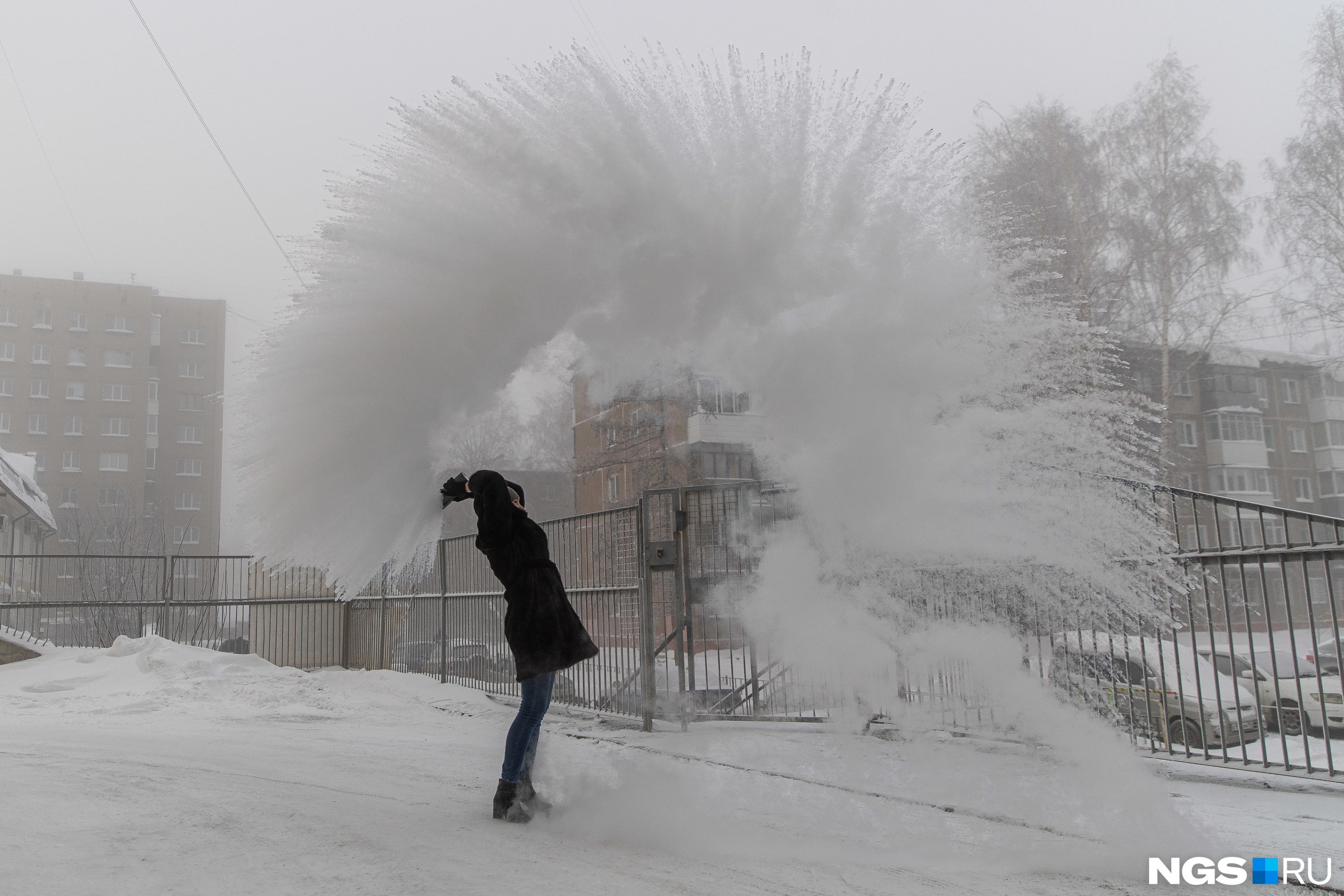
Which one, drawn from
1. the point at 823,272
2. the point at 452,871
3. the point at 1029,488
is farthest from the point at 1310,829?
the point at 452,871

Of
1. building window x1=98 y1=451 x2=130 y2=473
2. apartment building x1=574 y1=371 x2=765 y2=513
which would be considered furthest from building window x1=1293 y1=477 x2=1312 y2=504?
building window x1=98 y1=451 x2=130 y2=473

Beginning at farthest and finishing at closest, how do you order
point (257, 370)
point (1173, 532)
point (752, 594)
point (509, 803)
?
point (752, 594)
point (1173, 532)
point (257, 370)
point (509, 803)

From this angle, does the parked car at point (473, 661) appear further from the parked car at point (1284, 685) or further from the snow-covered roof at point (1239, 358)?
the snow-covered roof at point (1239, 358)

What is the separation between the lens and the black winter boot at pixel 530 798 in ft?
13.3

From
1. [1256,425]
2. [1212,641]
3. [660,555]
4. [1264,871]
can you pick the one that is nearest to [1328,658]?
[1212,641]

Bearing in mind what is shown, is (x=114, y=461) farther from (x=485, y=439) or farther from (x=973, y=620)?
(x=973, y=620)

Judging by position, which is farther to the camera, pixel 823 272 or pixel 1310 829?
pixel 823 272

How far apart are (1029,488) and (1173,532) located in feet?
5.45

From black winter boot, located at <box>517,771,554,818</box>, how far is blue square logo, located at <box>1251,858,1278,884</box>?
9.50ft

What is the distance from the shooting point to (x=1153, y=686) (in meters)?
6.07

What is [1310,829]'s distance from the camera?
4086 mm

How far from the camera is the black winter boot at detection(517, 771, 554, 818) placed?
404 cm

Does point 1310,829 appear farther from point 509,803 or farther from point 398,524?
point 398,524

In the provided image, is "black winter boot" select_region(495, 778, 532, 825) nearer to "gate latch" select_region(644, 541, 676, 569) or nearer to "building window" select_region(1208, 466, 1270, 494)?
"gate latch" select_region(644, 541, 676, 569)
